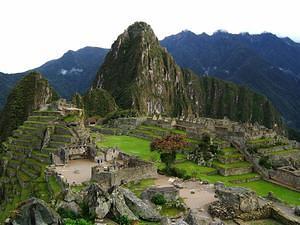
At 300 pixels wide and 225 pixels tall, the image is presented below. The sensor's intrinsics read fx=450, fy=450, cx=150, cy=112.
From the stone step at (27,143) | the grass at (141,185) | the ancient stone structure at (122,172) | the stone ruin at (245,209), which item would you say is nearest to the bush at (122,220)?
the stone ruin at (245,209)

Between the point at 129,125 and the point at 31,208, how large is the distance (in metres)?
61.7

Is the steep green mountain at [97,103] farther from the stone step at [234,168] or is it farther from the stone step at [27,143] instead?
the stone step at [234,168]

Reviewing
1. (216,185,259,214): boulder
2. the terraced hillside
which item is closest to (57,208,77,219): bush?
(216,185,259,214): boulder

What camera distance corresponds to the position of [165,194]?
22812 millimetres

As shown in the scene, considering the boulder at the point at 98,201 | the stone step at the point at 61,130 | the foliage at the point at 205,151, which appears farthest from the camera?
the foliage at the point at 205,151

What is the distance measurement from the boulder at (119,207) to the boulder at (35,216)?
2.66 metres

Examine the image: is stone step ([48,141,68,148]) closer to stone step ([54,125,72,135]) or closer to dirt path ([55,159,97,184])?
stone step ([54,125,72,135])

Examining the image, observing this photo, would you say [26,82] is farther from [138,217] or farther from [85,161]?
[138,217]

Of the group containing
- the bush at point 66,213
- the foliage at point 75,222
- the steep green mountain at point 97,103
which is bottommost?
the bush at point 66,213

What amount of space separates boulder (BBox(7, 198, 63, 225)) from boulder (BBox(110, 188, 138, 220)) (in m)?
2.66

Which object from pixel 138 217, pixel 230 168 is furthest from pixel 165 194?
pixel 230 168

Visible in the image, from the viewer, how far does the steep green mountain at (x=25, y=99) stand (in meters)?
108

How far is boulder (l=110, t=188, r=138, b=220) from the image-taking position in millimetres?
17734

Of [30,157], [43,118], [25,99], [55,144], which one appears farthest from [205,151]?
[25,99]
